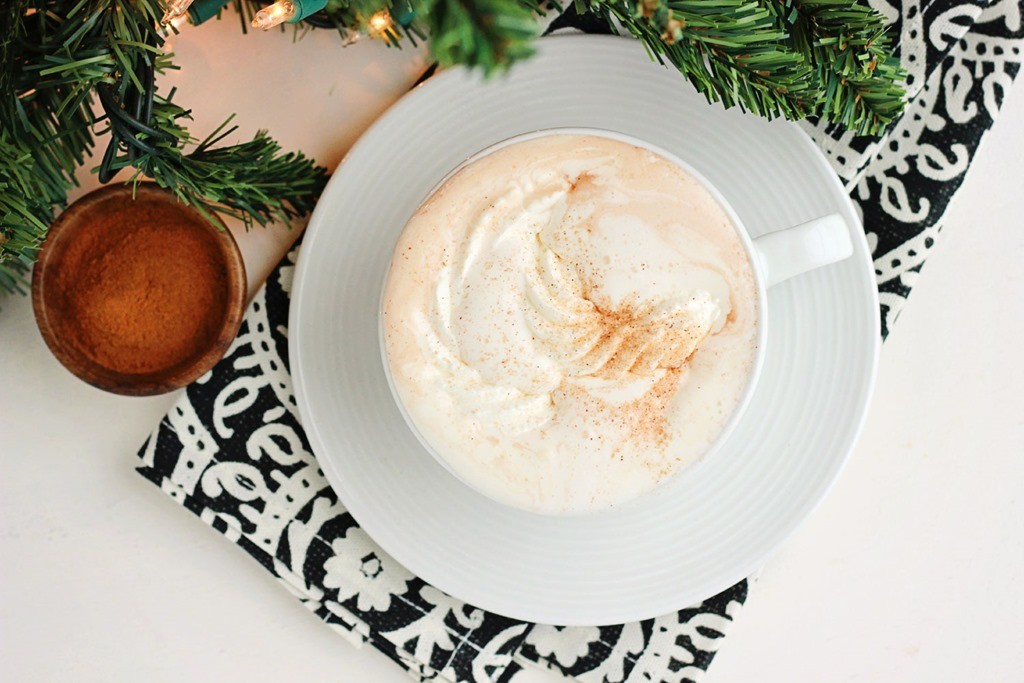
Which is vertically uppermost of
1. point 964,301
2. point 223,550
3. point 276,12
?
point 276,12

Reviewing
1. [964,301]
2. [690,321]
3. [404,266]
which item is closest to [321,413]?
[404,266]

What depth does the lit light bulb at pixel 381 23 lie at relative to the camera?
2.54ft

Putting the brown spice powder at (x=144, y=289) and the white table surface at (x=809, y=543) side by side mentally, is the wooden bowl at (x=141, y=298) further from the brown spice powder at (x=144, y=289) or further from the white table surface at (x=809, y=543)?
the white table surface at (x=809, y=543)

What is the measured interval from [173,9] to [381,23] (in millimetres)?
270

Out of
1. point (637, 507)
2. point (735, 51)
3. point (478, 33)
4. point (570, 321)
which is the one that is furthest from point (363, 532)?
point (478, 33)

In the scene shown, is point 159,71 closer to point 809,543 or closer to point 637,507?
point 637,507

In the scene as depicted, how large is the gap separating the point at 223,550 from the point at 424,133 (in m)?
0.56

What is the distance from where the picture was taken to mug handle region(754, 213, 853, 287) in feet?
2.34

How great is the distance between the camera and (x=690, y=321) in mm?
673

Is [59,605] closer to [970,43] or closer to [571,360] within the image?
[571,360]

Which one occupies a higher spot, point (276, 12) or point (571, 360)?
point (276, 12)

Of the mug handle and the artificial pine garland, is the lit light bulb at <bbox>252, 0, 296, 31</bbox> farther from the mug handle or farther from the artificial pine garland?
the mug handle

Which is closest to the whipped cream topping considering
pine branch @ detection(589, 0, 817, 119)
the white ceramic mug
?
the white ceramic mug

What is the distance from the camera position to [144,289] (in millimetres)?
899
